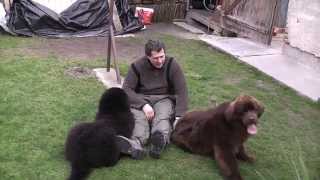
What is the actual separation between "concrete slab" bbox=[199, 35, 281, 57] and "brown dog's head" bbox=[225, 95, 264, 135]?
4702 millimetres

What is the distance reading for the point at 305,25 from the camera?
27.8 feet

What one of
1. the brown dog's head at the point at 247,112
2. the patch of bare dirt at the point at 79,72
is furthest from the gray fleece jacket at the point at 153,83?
the patch of bare dirt at the point at 79,72

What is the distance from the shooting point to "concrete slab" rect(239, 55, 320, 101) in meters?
7.57

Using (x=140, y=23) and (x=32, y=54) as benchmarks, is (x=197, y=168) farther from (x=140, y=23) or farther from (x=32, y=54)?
(x=140, y=23)

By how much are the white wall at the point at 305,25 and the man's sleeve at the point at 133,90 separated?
394cm

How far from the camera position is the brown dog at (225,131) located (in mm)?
4512

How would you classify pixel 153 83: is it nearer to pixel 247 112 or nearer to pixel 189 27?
pixel 247 112

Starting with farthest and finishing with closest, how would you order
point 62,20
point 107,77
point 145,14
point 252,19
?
1. point 145,14
2. point 252,19
3. point 62,20
4. point 107,77

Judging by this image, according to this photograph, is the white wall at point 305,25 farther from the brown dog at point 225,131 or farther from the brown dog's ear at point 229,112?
the brown dog's ear at point 229,112

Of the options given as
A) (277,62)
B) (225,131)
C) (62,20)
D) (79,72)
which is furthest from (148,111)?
(62,20)

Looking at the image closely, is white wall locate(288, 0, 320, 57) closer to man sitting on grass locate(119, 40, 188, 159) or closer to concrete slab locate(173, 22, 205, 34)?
concrete slab locate(173, 22, 205, 34)

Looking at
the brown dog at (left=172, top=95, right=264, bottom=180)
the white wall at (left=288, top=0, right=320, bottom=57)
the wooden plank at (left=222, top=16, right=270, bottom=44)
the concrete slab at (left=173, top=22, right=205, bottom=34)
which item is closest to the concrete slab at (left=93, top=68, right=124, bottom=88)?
the brown dog at (left=172, top=95, right=264, bottom=180)

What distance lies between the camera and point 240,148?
16.2 ft

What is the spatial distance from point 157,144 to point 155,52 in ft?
2.91
